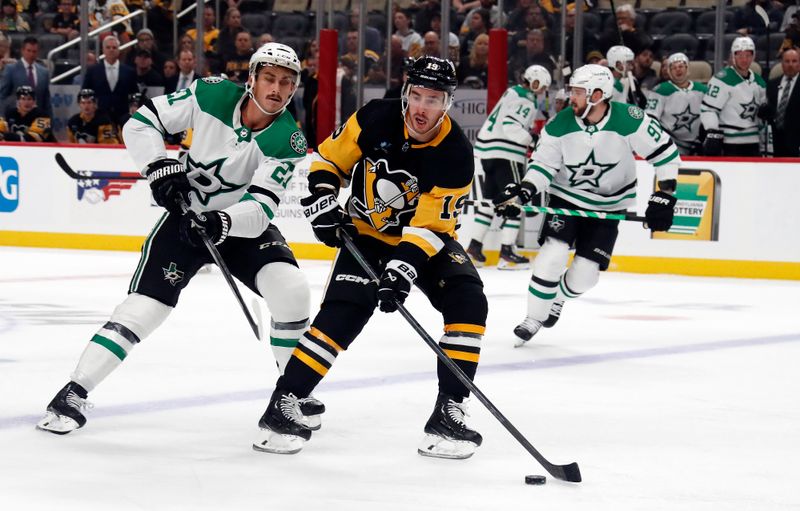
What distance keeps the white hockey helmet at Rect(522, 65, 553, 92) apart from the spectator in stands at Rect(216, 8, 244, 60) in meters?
2.55

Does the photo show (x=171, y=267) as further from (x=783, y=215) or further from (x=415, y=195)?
(x=783, y=215)

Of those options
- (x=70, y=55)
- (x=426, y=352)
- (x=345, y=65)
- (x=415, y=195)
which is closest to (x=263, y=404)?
(x=415, y=195)

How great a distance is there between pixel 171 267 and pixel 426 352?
1982mm

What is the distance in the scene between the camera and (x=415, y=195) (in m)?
3.85

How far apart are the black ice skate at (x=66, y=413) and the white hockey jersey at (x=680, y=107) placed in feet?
21.6

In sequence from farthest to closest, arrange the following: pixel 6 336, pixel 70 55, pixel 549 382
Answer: pixel 70 55 → pixel 6 336 → pixel 549 382

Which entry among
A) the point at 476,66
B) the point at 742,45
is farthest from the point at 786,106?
the point at 476,66

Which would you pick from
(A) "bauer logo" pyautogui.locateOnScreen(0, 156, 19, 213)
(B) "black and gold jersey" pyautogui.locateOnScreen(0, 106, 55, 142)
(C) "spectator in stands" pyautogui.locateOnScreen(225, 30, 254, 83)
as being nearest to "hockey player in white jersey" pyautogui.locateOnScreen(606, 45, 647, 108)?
(C) "spectator in stands" pyautogui.locateOnScreen(225, 30, 254, 83)

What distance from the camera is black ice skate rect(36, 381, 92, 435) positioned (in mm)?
3781

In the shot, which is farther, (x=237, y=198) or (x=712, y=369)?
(x=712, y=369)

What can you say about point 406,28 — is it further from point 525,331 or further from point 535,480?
point 535,480

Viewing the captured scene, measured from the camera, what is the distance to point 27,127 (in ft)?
35.4

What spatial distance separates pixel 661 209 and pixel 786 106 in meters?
3.73

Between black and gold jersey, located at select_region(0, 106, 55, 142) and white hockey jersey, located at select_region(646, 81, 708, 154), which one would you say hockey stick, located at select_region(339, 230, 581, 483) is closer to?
white hockey jersey, located at select_region(646, 81, 708, 154)
